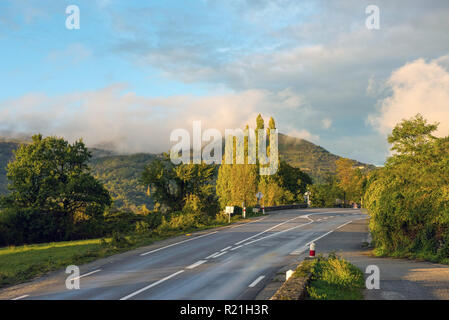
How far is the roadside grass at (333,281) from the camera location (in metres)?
9.49

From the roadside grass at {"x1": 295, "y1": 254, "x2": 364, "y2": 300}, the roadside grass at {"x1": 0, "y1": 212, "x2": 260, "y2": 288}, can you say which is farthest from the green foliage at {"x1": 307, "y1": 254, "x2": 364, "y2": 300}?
the roadside grass at {"x1": 0, "y1": 212, "x2": 260, "y2": 288}

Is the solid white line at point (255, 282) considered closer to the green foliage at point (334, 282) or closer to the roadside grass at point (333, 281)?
the roadside grass at point (333, 281)

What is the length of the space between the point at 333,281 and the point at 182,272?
17.6 feet

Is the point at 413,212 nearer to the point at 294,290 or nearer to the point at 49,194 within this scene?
the point at 294,290

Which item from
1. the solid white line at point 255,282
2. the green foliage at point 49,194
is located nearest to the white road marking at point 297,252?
the solid white line at point 255,282

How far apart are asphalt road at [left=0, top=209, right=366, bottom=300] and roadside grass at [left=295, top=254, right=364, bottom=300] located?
157 centimetres

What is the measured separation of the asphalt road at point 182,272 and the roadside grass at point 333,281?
1574 millimetres

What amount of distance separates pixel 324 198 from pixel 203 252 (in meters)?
64.9

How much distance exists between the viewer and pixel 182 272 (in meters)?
13.3

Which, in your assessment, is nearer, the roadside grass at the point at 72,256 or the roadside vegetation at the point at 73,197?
the roadside grass at the point at 72,256
